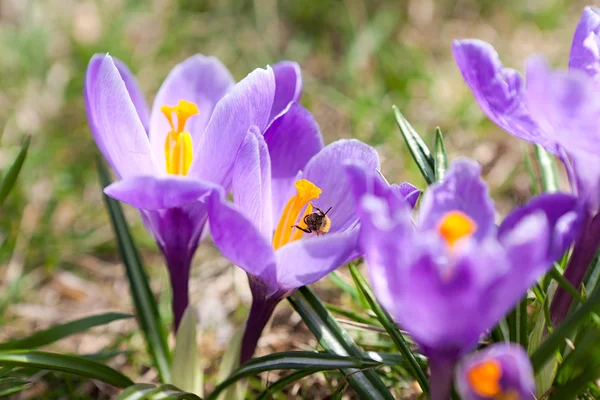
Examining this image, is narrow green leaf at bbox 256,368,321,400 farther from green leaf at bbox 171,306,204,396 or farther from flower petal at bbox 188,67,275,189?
flower petal at bbox 188,67,275,189

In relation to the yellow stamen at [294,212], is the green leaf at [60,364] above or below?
below

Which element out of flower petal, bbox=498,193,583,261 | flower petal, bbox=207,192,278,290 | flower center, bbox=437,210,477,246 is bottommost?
flower petal, bbox=207,192,278,290

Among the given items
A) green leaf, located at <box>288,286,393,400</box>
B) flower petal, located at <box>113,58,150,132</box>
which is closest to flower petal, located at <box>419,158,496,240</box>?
green leaf, located at <box>288,286,393,400</box>

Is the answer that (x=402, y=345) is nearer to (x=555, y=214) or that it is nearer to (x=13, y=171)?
(x=555, y=214)

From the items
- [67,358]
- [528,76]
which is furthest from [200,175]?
[528,76]

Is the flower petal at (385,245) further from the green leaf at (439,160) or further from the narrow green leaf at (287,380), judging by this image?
the green leaf at (439,160)

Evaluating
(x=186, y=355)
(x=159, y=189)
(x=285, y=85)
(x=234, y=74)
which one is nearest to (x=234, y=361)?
(x=186, y=355)

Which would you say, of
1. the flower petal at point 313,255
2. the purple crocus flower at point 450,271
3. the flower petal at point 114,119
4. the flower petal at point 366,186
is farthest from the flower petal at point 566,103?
the flower petal at point 114,119
